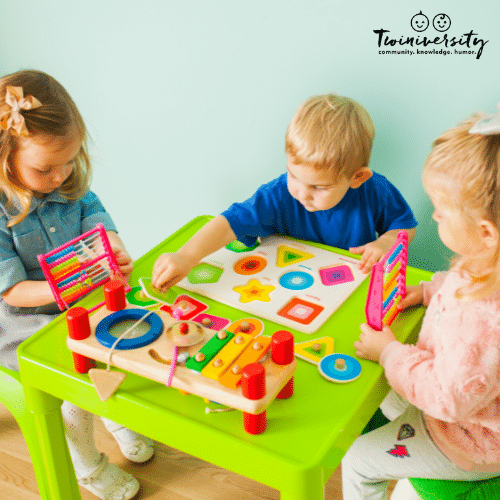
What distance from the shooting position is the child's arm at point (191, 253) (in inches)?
35.7

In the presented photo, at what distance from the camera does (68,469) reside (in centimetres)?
92

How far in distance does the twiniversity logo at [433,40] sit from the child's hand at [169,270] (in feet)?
1.71

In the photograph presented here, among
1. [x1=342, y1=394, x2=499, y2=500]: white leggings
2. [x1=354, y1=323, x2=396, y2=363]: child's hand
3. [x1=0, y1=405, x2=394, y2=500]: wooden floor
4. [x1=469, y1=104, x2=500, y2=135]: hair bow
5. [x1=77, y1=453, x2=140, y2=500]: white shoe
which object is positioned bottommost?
[x1=0, y1=405, x2=394, y2=500]: wooden floor

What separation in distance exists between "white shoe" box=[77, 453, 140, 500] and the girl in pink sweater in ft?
1.88

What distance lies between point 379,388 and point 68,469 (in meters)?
0.54

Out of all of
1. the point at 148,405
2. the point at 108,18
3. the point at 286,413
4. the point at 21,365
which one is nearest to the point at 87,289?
the point at 21,365

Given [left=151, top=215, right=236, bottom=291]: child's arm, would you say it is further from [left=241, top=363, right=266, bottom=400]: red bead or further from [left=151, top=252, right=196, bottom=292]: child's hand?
[left=241, top=363, right=266, bottom=400]: red bead

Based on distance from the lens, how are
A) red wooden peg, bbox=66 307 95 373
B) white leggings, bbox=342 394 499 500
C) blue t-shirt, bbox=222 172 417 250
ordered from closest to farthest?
red wooden peg, bbox=66 307 95 373 < white leggings, bbox=342 394 499 500 < blue t-shirt, bbox=222 172 417 250

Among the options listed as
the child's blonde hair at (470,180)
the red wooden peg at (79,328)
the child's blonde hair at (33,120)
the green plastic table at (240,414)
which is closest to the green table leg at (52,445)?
the green plastic table at (240,414)

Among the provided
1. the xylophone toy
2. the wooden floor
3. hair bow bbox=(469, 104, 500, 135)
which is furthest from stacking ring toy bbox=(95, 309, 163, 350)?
the wooden floor

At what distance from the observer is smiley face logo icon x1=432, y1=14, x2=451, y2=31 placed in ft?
3.02

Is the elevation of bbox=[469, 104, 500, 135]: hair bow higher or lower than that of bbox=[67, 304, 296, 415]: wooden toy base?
higher

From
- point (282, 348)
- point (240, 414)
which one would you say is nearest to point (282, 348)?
point (282, 348)

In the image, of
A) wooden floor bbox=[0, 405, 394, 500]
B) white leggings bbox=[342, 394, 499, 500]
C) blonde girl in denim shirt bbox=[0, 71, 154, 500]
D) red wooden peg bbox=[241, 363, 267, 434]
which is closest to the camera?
red wooden peg bbox=[241, 363, 267, 434]
